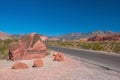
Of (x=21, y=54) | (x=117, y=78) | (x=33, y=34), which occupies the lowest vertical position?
(x=117, y=78)

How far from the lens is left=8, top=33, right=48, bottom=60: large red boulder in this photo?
22.2m

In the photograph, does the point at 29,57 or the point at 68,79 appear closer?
the point at 68,79

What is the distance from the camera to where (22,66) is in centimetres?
1580

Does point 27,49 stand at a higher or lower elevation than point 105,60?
higher

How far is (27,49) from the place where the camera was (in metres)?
22.5

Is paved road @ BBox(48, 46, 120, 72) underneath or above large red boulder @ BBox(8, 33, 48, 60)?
underneath

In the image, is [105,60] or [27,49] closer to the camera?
[27,49]

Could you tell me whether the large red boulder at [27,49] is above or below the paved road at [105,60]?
above

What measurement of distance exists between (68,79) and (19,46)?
454 inches

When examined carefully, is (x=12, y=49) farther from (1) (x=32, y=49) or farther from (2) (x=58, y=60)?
(2) (x=58, y=60)

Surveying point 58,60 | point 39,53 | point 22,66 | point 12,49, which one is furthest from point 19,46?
point 22,66

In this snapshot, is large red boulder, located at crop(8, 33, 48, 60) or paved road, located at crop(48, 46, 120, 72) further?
large red boulder, located at crop(8, 33, 48, 60)

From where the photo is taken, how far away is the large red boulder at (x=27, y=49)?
22.2 metres

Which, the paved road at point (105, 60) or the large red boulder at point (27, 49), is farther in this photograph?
the large red boulder at point (27, 49)
